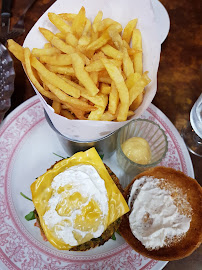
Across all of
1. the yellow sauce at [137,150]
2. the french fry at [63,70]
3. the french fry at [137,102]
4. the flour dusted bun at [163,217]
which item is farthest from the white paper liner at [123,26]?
the flour dusted bun at [163,217]

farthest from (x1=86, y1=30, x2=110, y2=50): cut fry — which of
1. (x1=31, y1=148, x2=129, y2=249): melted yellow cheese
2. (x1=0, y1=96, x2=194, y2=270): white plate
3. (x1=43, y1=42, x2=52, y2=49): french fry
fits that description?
(x1=0, y1=96, x2=194, y2=270): white plate

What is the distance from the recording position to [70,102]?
1.15 meters

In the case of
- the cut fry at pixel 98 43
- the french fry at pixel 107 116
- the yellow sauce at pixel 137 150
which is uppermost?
the cut fry at pixel 98 43

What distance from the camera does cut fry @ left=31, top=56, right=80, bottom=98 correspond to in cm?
115

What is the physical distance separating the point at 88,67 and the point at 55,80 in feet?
0.48

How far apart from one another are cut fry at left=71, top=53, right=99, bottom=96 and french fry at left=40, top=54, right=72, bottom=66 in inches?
2.1

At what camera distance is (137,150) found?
1504 millimetres

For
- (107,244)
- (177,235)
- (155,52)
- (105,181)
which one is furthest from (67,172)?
(155,52)

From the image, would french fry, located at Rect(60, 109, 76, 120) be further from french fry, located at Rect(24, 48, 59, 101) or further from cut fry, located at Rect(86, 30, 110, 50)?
cut fry, located at Rect(86, 30, 110, 50)

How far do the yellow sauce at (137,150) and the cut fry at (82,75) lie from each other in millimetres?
470

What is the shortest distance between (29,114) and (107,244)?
2.84ft

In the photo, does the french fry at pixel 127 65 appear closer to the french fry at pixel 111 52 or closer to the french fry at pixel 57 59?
the french fry at pixel 111 52

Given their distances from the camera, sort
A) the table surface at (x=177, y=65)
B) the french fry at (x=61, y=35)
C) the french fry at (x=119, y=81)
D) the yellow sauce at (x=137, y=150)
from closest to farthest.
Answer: the french fry at (x=119, y=81) → the french fry at (x=61, y=35) → the yellow sauce at (x=137, y=150) → the table surface at (x=177, y=65)

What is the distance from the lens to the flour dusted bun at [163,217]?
124cm
